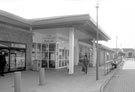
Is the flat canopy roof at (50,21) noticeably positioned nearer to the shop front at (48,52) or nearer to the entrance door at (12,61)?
the entrance door at (12,61)

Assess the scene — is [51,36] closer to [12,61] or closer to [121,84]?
[12,61]

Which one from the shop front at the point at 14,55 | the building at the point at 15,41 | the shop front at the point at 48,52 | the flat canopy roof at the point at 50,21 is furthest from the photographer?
the shop front at the point at 48,52

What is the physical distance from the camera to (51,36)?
18.4 meters

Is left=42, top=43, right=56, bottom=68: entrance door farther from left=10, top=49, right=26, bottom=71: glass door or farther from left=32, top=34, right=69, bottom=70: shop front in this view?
left=10, top=49, right=26, bottom=71: glass door

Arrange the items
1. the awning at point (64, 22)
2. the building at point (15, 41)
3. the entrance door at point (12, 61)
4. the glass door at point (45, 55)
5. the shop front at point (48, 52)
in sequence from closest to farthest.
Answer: the awning at point (64, 22) → the building at point (15, 41) → the entrance door at point (12, 61) → the shop front at point (48, 52) → the glass door at point (45, 55)

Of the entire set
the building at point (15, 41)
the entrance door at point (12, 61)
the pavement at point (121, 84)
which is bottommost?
the pavement at point (121, 84)

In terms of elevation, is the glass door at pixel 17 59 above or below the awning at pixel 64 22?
below

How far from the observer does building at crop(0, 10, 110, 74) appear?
13516 mm

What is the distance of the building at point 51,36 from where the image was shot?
13.5 meters

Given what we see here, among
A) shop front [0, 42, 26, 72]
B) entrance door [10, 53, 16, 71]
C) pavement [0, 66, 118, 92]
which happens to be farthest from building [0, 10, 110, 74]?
pavement [0, 66, 118, 92]

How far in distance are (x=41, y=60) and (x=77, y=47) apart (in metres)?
8.61

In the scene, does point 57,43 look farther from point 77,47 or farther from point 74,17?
point 77,47

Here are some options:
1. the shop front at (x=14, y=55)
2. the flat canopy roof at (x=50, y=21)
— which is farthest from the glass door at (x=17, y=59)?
the flat canopy roof at (x=50, y=21)

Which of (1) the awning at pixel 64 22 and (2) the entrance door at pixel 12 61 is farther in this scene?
(2) the entrance door at pixel 12 61
